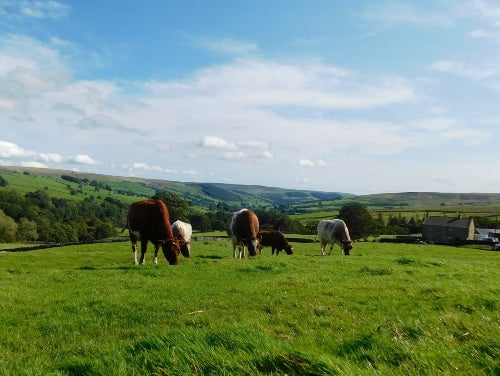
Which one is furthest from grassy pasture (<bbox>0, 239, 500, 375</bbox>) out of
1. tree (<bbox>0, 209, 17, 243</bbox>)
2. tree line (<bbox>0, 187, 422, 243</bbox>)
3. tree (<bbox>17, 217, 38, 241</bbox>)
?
tree (<bbox>17, 217, 38, 241</bbox>)

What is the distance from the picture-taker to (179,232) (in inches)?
1206

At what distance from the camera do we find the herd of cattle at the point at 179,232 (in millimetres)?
21547

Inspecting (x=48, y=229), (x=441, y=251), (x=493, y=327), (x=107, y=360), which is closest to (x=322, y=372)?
(x=107, y=360)

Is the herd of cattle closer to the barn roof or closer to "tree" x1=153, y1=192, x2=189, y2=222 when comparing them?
"tree" x1=153, y1=192, x2=189, y2=222

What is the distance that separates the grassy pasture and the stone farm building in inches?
4506

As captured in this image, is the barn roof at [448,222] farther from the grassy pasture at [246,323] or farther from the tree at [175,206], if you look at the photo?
the grassy pasture at [246,323]

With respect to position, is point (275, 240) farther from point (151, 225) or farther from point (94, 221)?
point (94, 221)

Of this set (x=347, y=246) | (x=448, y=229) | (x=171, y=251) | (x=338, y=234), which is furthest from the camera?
(x=448, y=229)

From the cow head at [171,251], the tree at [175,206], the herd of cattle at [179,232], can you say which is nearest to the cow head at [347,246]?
the herd of cattle at [179,232]

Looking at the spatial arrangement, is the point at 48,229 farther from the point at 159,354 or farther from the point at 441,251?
the point at 159,354

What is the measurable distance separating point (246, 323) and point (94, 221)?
121453 millimetres

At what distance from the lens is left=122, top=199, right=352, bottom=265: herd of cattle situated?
21547 millimetres

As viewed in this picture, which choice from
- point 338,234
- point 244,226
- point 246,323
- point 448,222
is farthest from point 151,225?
point 448,222

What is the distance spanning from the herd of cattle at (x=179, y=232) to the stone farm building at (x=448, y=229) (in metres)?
98.2
